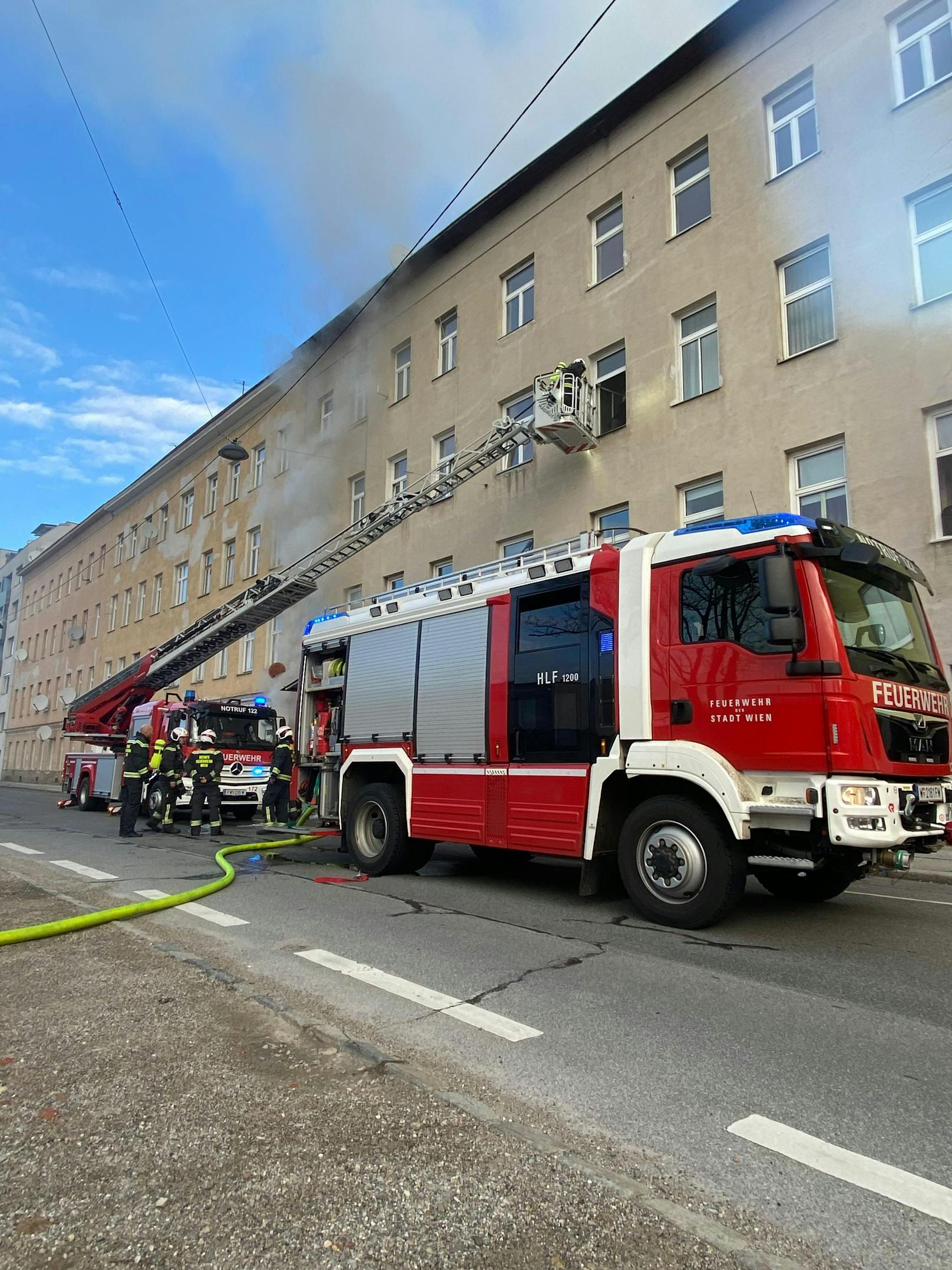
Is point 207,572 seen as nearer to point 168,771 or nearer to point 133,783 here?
point 168,771

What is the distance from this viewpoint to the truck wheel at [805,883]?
621 centimetres

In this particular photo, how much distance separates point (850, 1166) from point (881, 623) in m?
4.02

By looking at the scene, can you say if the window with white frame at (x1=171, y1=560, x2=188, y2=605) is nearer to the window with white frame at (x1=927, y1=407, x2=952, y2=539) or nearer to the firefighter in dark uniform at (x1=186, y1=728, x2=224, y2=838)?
the firefighter in dark uniform at (x1=186, y1=728, x2=224, y2=838)

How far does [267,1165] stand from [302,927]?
329 centimetres

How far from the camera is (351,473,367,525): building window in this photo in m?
21.9

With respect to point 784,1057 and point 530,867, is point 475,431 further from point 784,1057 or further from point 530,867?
point 784,1057

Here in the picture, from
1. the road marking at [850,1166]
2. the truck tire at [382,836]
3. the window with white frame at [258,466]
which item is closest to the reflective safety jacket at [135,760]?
the truck tire at [382,836]

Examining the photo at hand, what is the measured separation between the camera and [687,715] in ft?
18.5

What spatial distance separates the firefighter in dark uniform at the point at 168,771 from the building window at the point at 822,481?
10993 mm

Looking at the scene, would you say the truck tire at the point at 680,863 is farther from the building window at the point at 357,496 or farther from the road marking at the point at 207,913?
the building window at the point at 357,496

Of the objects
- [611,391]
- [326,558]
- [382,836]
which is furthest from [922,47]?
[382,836]

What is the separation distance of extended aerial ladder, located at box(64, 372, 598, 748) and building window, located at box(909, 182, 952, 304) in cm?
571

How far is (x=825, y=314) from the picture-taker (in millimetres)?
12359

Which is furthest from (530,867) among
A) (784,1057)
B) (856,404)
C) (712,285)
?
(712,285)
